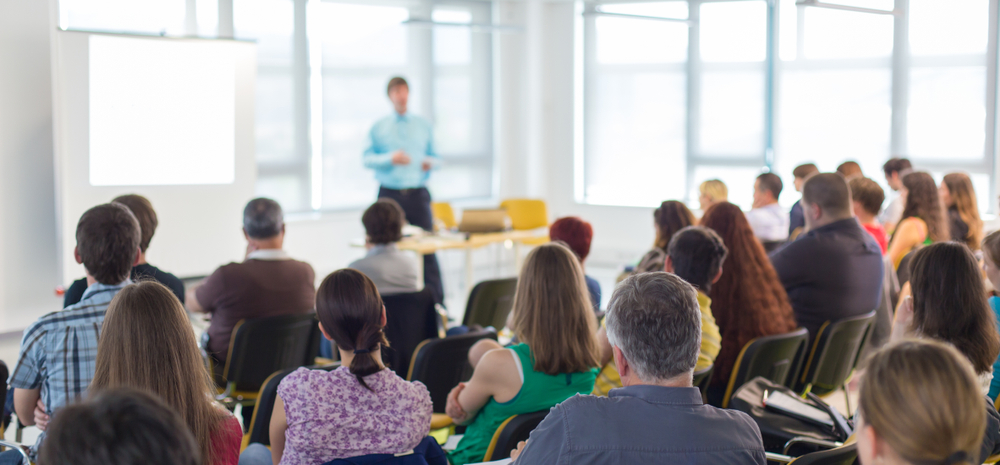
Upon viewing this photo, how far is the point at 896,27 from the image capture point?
7.86 meters

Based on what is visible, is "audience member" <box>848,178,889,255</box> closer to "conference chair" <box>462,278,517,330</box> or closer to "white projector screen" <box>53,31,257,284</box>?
"conference chair" <box>462,278,517,330</box>

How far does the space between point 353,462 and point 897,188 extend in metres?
5.51

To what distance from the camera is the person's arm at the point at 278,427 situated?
2096 millimetres

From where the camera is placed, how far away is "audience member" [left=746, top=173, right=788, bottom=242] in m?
5.67

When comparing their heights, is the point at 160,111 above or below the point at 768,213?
above

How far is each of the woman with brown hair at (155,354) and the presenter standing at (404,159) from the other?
15.1 feet

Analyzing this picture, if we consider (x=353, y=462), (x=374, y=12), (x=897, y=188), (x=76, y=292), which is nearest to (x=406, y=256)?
(x=76, y=292)

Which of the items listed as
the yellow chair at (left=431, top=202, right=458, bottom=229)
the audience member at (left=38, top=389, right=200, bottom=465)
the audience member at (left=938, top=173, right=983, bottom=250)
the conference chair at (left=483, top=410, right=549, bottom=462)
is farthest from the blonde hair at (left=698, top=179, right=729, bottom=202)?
the audience member at (left=38, top=389, right=200, bottom=465)

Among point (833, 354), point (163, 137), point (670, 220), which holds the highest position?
point (163, 137)

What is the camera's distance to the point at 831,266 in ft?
12.2

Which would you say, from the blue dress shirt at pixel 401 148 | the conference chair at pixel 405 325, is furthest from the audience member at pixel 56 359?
the blue dress shirt at pixel 401 148

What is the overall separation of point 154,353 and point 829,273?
116 inches

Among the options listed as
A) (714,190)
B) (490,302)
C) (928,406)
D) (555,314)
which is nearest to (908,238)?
(714,190)

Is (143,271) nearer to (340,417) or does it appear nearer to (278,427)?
(278,427)
